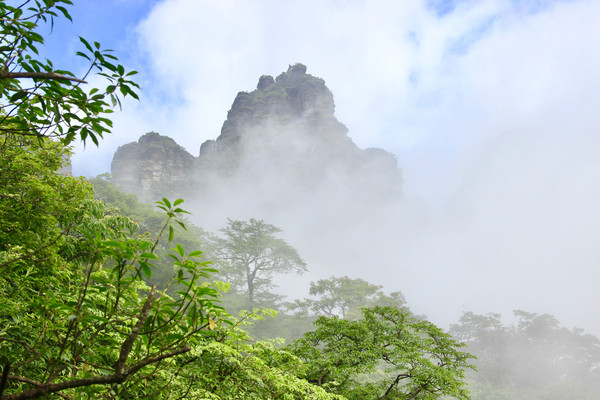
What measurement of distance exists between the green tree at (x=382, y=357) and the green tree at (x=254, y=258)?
635 inches

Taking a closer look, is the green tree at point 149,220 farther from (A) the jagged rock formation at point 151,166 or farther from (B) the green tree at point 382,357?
(A) the jagged rock formation at point 151,166

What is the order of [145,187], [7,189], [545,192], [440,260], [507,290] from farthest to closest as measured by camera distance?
[545,192]
[440,260]
[507,290]
[145,187]
[7,189]

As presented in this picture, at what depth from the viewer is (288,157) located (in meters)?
78.2

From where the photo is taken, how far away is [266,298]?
23.3 m

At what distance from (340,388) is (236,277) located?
56.5 feet

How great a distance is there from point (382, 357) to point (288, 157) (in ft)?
Answer: 239

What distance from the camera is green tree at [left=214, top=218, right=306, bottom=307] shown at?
76.2 feet

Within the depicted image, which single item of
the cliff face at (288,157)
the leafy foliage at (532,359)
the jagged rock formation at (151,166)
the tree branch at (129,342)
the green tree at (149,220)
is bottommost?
the tree branch at (129,342)

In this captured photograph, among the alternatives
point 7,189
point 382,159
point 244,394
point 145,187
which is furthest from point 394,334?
point 382,159

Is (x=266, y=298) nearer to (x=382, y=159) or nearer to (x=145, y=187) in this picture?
(x=145, y=187)

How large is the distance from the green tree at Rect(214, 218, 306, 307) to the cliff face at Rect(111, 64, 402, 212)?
3881 cm

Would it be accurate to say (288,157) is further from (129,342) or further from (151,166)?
(129,342)

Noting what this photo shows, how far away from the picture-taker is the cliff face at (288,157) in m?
68.4

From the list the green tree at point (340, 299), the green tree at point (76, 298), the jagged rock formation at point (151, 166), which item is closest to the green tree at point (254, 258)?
the green tree at point (340, 299)
